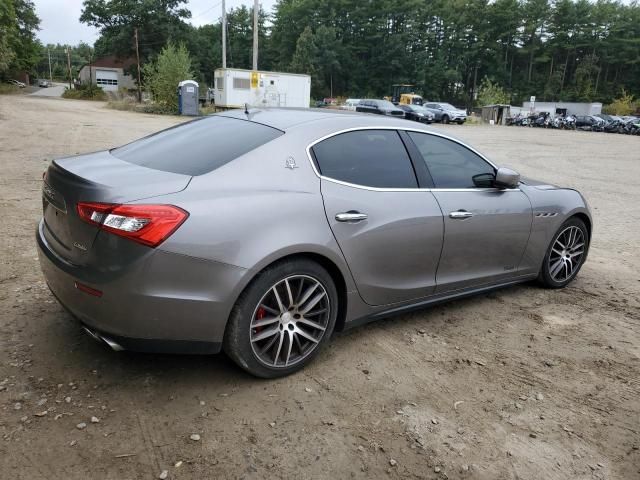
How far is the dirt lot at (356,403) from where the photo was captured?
7.97 feet

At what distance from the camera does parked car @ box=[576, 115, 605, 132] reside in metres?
45.5

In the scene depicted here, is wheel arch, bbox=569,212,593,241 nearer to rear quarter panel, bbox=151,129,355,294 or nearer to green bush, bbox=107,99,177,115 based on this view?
rear quarter panel, bbox=151,129,355,294

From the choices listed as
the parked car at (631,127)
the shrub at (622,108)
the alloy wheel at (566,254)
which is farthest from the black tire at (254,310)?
the shrub at (622,108)

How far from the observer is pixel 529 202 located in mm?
4359

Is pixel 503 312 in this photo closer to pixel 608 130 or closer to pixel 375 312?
pixel 375 312

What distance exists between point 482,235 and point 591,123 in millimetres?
48325

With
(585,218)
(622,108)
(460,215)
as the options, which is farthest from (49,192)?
(622,108)

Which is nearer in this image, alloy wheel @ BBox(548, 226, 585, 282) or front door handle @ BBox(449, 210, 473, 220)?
front door handle @ BBox(449, 210, 473, 220)

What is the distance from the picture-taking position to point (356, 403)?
9.53ft

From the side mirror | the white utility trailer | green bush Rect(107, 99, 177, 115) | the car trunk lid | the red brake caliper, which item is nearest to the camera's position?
the car trunk lid

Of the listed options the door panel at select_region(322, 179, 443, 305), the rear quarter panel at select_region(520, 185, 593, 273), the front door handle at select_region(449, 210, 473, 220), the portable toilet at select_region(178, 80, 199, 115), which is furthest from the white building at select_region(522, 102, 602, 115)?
the door panel at select_region(322, 179, 443, 305)

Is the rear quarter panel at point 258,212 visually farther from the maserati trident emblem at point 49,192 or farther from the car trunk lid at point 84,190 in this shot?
the maserati trident emblem at point 49,192

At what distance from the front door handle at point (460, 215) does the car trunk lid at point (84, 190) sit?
1.87 m

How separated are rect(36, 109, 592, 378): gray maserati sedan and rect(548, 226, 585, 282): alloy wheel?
756 millimetres
